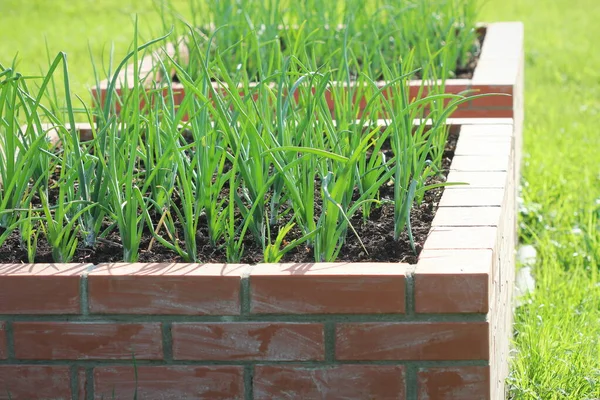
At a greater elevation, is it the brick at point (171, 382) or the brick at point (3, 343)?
the brick at point (3, 343)

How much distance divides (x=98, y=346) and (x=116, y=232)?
1.66 feet

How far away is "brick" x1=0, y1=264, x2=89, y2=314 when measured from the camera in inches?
83.3

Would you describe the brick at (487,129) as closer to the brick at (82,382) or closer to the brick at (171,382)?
the brick at (171,382)

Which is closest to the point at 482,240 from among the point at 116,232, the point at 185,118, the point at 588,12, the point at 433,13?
the point at 116,232

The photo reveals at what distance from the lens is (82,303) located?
2125 millimetres

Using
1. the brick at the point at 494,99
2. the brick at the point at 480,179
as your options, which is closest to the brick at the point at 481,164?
the brick at the point at 480,179

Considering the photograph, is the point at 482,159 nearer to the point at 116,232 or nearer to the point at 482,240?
the point at 482,240

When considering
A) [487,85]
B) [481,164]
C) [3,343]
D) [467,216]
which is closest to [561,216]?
[487,85]

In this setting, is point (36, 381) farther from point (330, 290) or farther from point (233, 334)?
point (330, 290)

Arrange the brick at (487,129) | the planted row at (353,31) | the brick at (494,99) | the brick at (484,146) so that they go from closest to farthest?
1. the brick at (484,146)
2. the brick at (487,129)
3. the brick at (494,99)
4. the planted row at (353,31)

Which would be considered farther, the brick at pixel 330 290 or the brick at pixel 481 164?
the brick at pixel 481 164

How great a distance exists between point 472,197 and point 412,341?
0.63 meters

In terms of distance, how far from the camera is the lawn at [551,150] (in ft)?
9.47

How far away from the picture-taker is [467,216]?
240 centimetres
